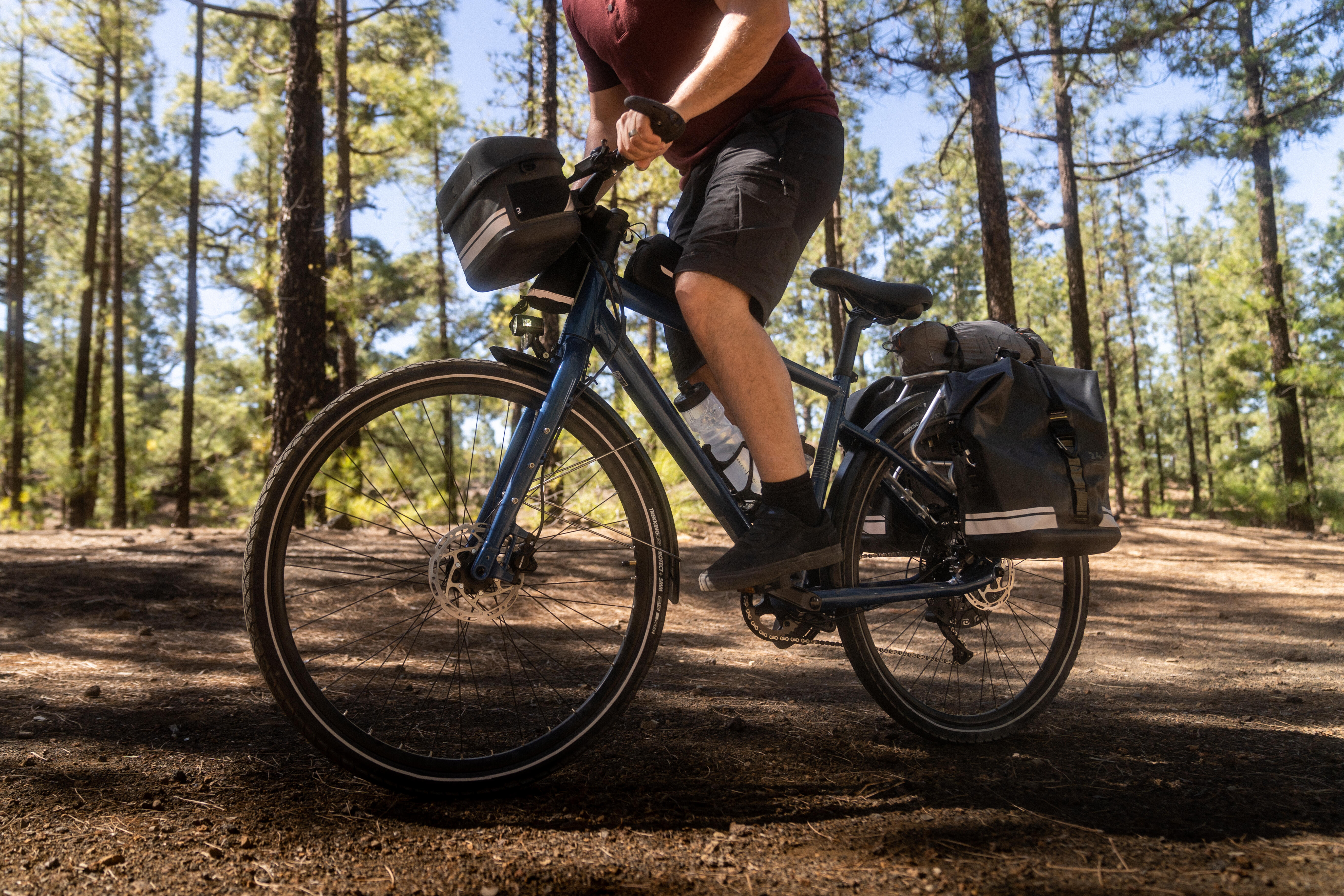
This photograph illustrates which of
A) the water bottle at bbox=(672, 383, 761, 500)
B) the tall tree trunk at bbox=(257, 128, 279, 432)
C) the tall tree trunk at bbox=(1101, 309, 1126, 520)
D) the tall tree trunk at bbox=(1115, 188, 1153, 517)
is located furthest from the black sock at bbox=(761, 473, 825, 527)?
the tall tree trunk at bbox=(1115, 188, 1153, 517)

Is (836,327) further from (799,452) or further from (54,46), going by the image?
(54,46)

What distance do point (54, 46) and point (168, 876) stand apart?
66.2ft

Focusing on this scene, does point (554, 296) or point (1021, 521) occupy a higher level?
point (554, 296)

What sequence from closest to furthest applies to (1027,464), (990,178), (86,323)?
(1027,464)
(990,178)
(86,323)

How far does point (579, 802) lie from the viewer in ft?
5.62

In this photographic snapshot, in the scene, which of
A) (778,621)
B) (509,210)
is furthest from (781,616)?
(509,210)

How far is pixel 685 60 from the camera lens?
212 centimetres

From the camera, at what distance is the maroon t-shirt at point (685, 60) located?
2.08 m

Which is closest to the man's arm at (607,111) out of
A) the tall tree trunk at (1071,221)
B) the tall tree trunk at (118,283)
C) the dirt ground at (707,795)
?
the dirt ground at (707,795)

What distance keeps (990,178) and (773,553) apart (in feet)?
27.5

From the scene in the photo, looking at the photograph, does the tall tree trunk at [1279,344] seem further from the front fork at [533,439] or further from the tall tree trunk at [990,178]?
the front fork at [533,439]

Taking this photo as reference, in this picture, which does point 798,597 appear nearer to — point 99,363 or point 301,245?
point 301,245

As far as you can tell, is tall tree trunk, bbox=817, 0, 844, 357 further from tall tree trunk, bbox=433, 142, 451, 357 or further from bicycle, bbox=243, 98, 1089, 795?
tall tree trunk, bbox=433, 142, 451, 357

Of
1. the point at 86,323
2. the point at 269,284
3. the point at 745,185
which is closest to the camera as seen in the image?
the point at 745,185
